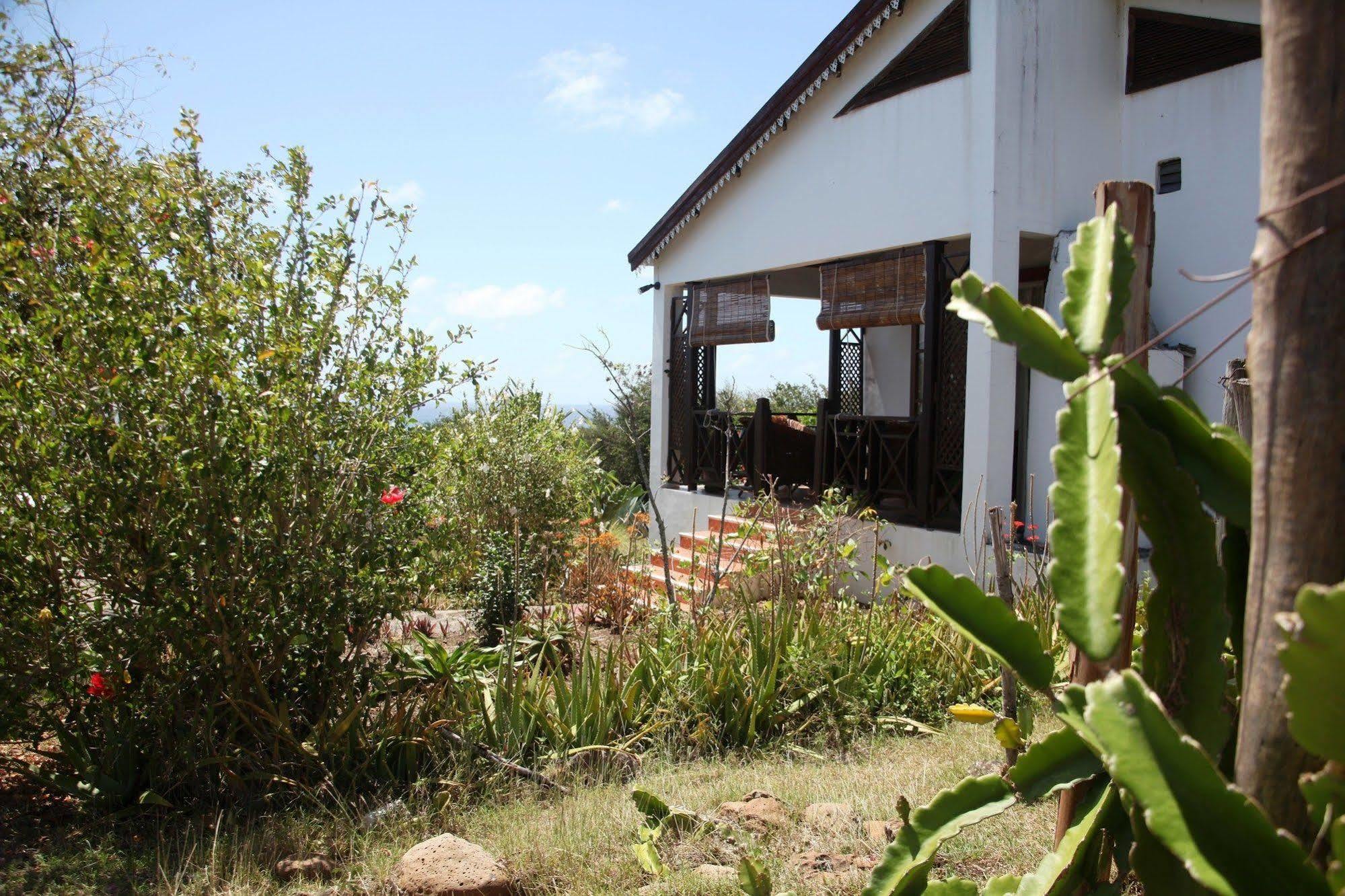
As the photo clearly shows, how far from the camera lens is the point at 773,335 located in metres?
11.0

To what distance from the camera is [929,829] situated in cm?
260

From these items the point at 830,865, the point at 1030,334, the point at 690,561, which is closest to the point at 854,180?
the point at 690,561

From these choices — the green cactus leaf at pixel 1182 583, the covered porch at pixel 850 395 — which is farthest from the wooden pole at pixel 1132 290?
the covered porch at pixel 850 395

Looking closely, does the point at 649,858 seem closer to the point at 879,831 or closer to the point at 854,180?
the point at 879,831

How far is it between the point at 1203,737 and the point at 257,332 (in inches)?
160

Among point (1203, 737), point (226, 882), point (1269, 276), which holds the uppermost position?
point (1269, 276)

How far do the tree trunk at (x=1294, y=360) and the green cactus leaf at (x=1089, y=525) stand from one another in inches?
9.9

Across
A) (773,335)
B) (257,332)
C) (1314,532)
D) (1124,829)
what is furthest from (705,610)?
(773,335)

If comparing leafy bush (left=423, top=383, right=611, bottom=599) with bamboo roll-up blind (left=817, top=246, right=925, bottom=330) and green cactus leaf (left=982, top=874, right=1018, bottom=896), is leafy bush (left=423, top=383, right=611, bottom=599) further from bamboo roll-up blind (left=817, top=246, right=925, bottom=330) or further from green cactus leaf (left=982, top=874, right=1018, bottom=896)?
green cactus leaf (left=982, top=874, right=1018, bottom=896)

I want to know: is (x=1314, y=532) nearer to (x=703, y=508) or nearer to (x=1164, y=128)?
(x=1164, y=128)

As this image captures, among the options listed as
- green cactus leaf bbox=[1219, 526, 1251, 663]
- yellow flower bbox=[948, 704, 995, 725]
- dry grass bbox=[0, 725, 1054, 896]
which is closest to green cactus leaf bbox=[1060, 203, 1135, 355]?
green cactus leaf bbox=[1219, 526, 1251, 663]

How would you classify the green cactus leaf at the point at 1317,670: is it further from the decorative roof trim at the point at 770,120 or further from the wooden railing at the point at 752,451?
the wooden railing at the point at 752,451

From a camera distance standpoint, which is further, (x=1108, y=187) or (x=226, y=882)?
(x=226, y=882)

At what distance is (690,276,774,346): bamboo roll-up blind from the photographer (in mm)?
11141
